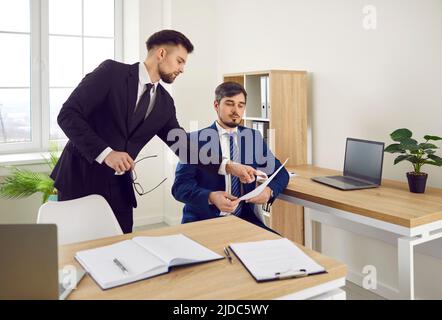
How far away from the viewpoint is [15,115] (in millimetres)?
4125

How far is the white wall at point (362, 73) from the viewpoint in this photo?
99.4 inches

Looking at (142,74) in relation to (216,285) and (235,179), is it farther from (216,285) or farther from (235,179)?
(216,285)

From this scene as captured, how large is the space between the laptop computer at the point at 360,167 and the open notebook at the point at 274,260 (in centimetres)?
117

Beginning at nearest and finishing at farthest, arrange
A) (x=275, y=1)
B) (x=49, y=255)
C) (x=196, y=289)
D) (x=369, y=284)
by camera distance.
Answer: (x=49, y=255) → (x=196, y=289) → (x=369, y=284) → (x=275, y=1)

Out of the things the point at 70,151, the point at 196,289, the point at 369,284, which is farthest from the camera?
the point at 369,284

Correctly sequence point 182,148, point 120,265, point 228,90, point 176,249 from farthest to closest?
point 228,90 < point 182,148 < point 176,249 < point 120,265

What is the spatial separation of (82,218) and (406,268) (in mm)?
1448

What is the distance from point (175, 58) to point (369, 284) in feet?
6.69

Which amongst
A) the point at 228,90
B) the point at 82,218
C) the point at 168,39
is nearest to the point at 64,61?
the point at 228,90

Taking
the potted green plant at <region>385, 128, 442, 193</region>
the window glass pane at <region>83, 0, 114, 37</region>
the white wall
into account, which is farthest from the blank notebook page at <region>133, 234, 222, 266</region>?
the window glass pane at <region>83, 0, 114, 37</region>

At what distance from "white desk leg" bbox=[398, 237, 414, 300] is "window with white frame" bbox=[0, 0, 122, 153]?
3476mm
